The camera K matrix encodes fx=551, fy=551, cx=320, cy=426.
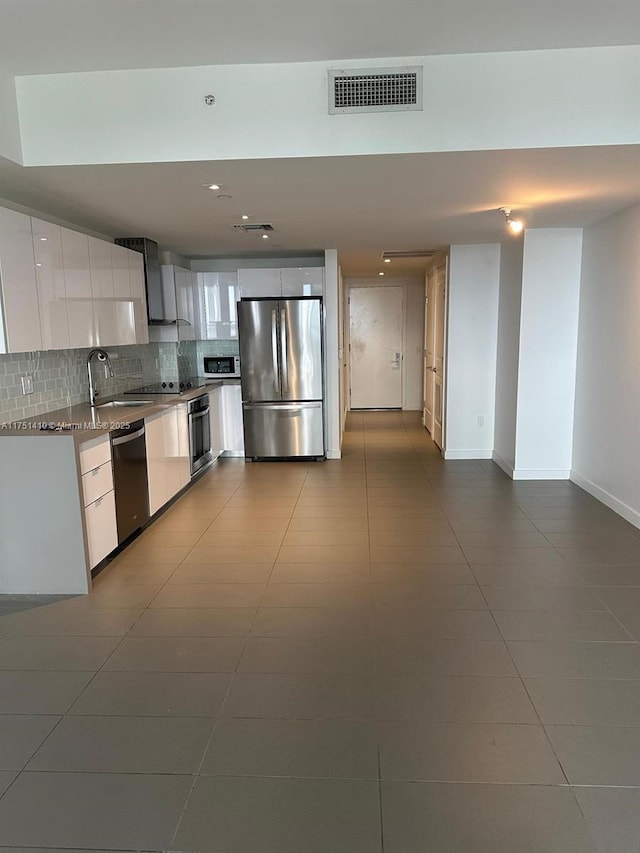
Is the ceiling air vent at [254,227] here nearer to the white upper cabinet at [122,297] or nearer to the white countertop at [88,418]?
the white upper cabinet at [122,297]

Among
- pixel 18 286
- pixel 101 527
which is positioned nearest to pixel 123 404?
pixel 101 527

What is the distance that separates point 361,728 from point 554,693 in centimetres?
80

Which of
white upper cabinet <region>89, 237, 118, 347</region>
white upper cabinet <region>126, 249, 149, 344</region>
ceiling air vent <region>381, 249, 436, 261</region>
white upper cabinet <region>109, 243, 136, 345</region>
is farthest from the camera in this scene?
ceiling air vent <region>381, 249, 436, 261</region>

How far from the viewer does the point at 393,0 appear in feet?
6.68

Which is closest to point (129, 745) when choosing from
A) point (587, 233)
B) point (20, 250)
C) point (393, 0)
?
point (20, 250)

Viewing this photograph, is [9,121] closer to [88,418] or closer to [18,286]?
[18,286]

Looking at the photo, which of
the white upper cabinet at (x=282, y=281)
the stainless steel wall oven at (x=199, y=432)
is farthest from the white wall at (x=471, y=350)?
the stainless steel wall oven at (x=199, y=432)

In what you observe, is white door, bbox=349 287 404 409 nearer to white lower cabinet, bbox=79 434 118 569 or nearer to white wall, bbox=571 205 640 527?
A: white wall, bbox=571 205 640 527

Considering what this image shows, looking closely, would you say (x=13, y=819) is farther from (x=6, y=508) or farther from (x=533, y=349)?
(x=533, y=349)

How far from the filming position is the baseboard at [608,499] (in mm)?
4051

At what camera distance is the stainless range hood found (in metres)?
4.96

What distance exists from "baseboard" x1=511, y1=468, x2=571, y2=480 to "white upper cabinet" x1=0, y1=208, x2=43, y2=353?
14.0 ft

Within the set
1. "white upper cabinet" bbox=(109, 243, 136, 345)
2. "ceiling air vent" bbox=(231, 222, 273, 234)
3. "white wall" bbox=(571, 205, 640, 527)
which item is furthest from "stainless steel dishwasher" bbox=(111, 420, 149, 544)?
"white wall" bbox=(571, 205, 640, 527)

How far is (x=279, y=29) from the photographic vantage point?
2.22 m
